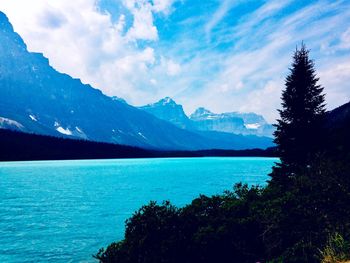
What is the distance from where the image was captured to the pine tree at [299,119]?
123 feet

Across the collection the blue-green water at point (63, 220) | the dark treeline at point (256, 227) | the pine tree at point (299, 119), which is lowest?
the blue-green water at point (63, 220)

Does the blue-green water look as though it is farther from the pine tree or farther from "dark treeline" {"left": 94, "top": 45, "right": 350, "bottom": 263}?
the pine tree

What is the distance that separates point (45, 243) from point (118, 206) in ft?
90.3

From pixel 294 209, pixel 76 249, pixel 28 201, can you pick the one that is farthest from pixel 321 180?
pixel 28 201

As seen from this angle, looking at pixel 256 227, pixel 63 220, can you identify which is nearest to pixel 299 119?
pixel 256 227

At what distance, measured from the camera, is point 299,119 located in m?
38.5

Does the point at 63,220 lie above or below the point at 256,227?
below

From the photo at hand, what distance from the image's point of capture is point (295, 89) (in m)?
39.8

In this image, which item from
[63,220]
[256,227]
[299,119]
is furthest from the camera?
[63,220]

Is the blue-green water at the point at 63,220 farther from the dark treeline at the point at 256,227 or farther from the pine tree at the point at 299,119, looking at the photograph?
the pine tree at the point at 299,119

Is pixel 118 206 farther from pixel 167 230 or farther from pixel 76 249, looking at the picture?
pixel 167 230

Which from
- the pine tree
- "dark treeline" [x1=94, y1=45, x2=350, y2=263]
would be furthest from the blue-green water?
the pine tree

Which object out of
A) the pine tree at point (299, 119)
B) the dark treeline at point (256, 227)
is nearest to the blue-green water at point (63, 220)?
the dark treeline at point (256, 227)

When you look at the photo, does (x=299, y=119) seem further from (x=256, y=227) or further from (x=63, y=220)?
(x=63, y=220)
